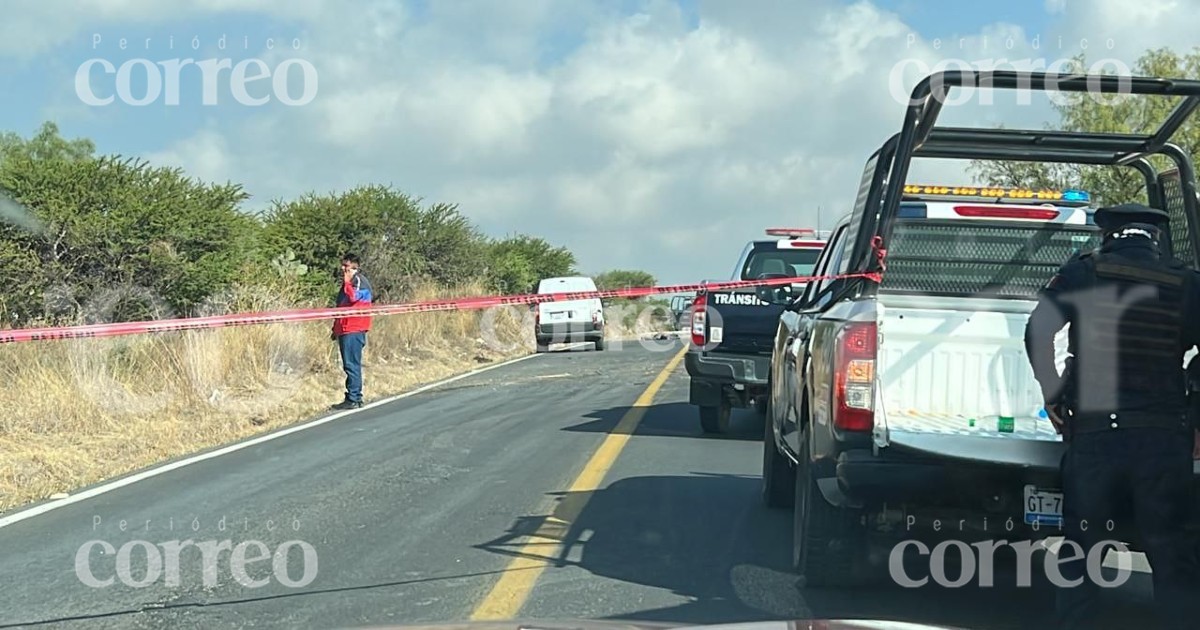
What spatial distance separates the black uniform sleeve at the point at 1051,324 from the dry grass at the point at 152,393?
7.21 meters

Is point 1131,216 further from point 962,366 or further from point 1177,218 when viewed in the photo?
point 1177,218

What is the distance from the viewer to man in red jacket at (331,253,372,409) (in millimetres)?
15133

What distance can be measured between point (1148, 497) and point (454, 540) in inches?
151

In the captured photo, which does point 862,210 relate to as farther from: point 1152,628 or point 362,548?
point 362,548

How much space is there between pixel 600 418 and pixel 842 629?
9.96m

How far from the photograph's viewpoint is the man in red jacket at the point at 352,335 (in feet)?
49.6

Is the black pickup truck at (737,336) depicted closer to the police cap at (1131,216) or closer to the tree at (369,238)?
the police cap at (1131,216)

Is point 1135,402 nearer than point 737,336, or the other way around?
point 1135,402

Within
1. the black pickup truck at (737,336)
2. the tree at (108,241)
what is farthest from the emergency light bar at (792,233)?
the tree at (108,241)

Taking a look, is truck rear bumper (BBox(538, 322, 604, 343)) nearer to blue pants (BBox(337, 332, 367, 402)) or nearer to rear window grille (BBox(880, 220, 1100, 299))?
blue pants (BBox(337, 332, 367, 402))

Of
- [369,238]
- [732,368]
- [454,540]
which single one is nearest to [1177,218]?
[454,540]

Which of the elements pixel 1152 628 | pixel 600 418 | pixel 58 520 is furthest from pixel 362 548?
pixel 600 418

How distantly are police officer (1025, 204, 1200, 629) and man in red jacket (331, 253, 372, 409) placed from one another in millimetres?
11323

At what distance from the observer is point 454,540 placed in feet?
23.1
